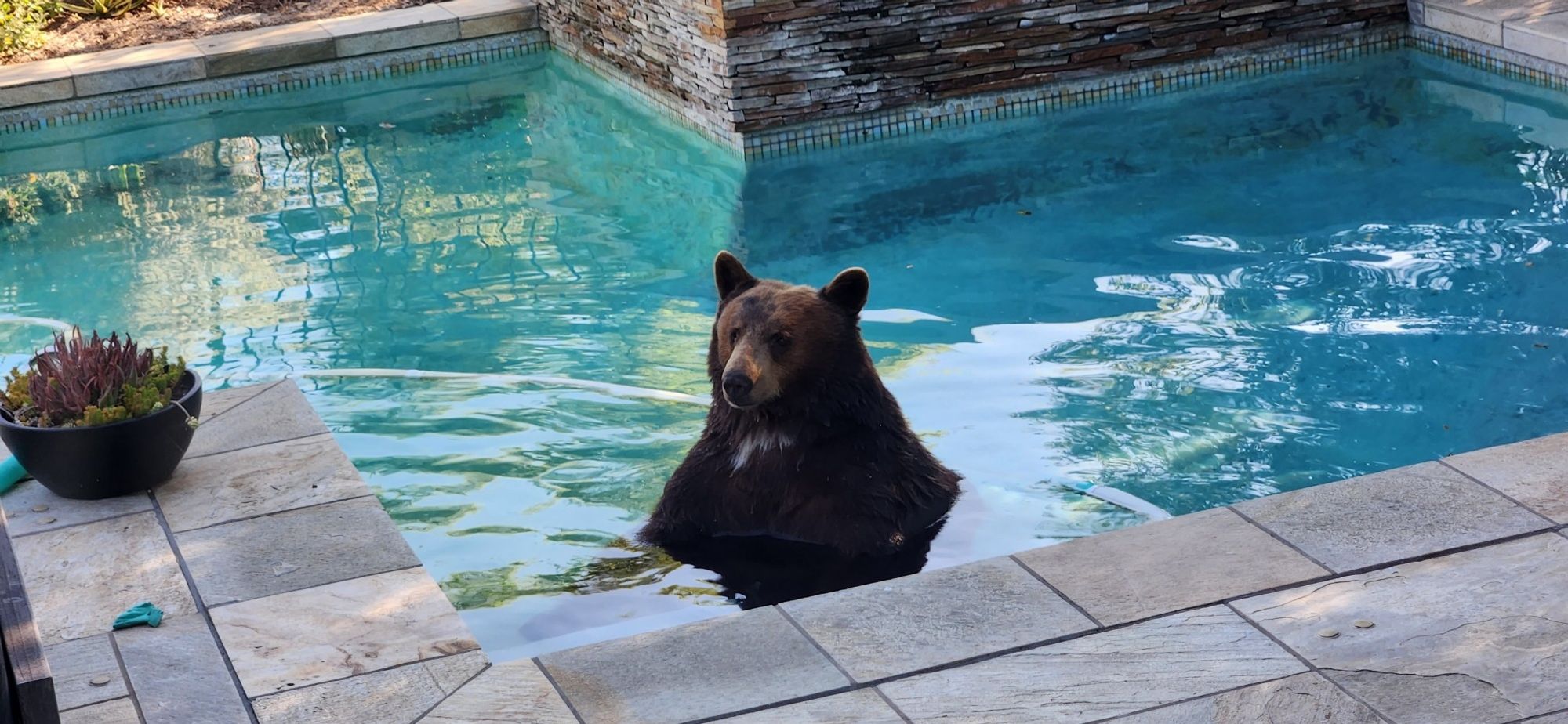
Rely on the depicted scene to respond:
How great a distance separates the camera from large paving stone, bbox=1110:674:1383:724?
413 cm

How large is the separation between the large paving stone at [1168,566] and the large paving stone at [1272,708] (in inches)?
18.6

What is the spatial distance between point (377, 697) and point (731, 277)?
2085 mm

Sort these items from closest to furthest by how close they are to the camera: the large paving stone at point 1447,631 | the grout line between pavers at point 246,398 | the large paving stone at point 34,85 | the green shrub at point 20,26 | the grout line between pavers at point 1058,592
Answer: the large paving stone at point 1447,631 < the grout line between pavers at point 1058,592 < the grout line between pavers at point 246,398 < the large paving stone at point 34,85 < the green shrub at point 20,26

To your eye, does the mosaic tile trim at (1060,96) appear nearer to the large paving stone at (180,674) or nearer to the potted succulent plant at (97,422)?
the potted succulent plant at (97,422)

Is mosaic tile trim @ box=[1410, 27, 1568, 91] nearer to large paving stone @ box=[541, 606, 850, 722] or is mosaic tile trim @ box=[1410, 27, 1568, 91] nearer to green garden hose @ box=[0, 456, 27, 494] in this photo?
large paving stone @ box=[541, 606, 850, 722]

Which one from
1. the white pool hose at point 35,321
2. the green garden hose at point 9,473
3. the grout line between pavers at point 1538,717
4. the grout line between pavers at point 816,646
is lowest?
the white pool hose at point 35,321

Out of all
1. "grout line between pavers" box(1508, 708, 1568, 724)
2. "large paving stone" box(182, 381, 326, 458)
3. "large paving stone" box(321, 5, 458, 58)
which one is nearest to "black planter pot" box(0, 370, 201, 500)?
"large paving stone" box(182, 381, 326, 458)

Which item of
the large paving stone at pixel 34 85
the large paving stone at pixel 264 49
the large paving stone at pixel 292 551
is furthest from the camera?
the large paving stone at pixel 264 49

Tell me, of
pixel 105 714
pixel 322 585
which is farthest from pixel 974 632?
pixel 105 714

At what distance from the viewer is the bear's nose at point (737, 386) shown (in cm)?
526

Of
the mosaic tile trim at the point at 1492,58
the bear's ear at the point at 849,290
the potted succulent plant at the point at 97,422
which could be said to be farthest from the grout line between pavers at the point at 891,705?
the mosaic tile trim at the point at 1492,58

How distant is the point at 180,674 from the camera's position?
4.60 meters

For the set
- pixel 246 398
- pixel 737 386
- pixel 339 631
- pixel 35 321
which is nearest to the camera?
pixel 339 631

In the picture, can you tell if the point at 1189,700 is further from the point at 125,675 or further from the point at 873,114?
the point at 873,114
